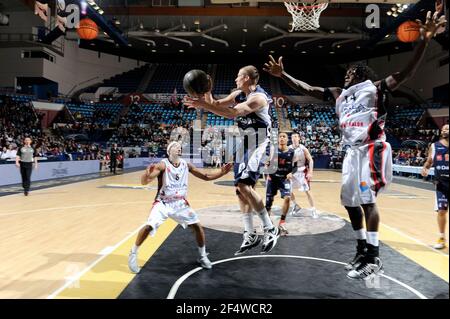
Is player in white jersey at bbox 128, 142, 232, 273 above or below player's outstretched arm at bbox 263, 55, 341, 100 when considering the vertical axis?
below

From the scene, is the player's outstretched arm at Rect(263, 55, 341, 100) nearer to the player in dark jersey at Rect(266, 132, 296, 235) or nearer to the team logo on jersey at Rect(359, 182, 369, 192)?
the team logo on jersey at Rect(359, 182, 369, 192)

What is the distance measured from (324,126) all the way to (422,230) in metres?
20.0

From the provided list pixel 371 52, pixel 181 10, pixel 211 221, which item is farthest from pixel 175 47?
pixel 211 221

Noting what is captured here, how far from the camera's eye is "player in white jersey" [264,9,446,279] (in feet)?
10.2

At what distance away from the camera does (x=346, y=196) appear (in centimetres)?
322

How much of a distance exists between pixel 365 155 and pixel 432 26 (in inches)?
48.8

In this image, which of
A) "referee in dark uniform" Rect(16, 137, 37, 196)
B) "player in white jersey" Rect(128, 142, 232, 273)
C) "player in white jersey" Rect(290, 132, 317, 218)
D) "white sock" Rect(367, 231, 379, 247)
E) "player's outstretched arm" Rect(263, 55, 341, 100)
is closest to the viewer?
"white sock" Rect(367, 231, 379, 247)

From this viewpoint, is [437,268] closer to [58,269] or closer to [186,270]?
[186,270]

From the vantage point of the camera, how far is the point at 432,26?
221 cm

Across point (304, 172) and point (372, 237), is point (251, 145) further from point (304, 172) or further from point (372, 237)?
point (304, 172)

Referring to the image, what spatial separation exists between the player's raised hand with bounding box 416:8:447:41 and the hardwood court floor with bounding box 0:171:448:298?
1.41m

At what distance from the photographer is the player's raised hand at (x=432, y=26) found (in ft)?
6.98

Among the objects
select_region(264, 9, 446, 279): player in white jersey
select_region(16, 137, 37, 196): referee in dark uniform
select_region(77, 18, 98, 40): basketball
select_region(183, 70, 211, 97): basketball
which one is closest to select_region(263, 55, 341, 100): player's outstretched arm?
select_region(264, 9, 446, 279): player in white jersey

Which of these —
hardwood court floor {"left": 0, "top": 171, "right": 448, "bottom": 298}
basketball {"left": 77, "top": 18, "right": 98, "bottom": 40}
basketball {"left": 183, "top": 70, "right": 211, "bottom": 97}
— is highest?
basketball {"left": 77, "top": 18, "right": 98, "bottom": 40}
